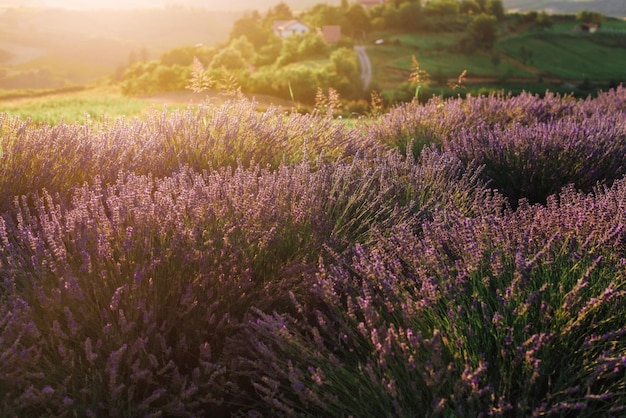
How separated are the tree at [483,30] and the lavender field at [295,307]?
114 ft

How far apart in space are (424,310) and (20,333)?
1.45 meters

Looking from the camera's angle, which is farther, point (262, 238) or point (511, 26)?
point (511, 26)

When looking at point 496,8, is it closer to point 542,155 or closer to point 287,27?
point 287,27

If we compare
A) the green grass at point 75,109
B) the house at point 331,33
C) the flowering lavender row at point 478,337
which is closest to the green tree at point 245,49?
the house at point 331,33

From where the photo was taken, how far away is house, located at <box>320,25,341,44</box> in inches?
1351

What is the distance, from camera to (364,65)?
3022 centimetres

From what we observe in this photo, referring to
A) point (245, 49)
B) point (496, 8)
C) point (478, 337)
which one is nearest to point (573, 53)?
point (496, 8)

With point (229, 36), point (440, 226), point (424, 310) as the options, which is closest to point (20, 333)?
point (424, 310)

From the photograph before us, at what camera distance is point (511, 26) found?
41.5 meters

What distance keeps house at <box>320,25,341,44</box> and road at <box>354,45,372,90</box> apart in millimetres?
1339

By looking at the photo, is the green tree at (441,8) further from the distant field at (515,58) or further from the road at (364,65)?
the road at (364,65)

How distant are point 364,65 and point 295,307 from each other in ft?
95.3

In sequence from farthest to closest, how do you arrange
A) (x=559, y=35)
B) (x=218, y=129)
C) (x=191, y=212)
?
(x=559, y=35) → (x=218, y=129) → (x=191, y=212)

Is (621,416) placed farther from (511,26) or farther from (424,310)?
(511,26)
